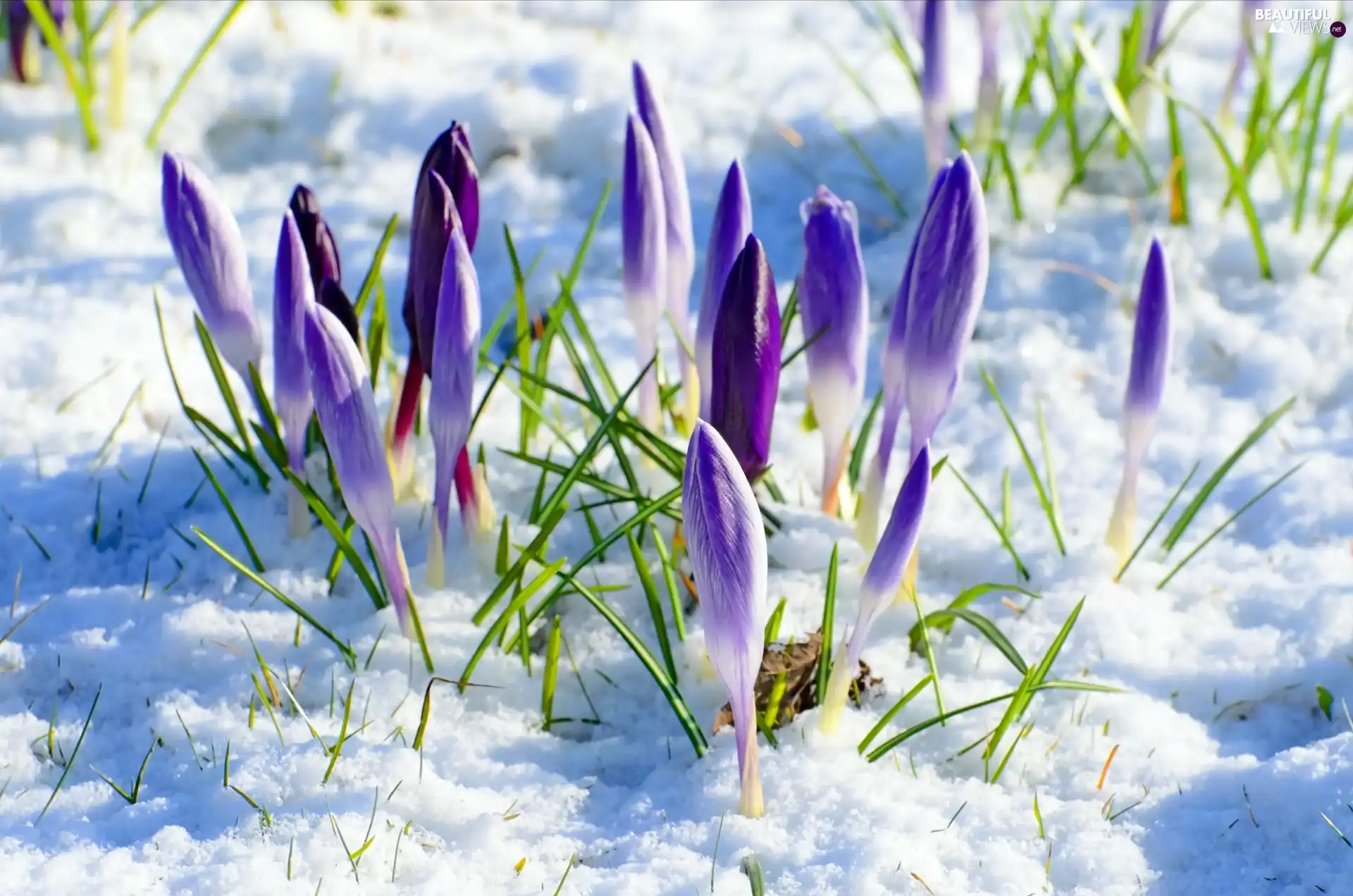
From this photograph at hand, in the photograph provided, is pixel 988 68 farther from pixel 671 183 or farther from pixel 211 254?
pixel 211 254

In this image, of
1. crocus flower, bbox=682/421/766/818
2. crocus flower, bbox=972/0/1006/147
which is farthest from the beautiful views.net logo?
crocus flower, bbox=682/421/766/818

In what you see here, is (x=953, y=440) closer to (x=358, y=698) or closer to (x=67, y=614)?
(x=358, y=698)

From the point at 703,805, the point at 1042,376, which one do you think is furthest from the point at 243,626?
the point at 1042,376

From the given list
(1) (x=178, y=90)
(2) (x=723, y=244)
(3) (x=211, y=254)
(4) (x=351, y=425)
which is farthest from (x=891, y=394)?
(1) (x=178, y=90)

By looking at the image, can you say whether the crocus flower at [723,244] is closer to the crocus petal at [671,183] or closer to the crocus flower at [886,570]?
the crocus petal at [671,183]

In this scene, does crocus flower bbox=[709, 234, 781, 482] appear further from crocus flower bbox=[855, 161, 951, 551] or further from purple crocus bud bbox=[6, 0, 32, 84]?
purple crocus bud bbox=[6, 0, 32, 84]
